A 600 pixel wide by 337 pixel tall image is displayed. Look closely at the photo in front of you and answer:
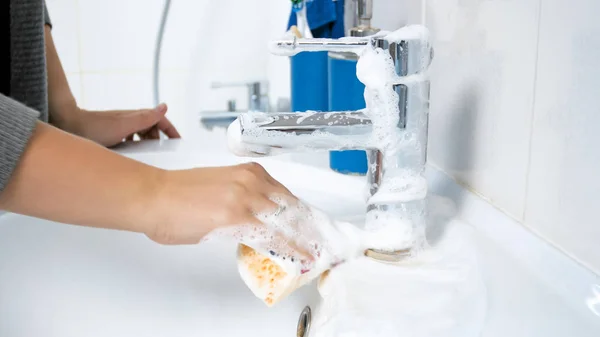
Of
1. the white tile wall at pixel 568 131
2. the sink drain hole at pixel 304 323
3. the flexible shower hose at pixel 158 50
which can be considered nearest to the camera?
the white tile wall at pixel 568 131

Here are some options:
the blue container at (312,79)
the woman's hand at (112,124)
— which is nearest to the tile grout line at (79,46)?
the woman's hand at (112,124)

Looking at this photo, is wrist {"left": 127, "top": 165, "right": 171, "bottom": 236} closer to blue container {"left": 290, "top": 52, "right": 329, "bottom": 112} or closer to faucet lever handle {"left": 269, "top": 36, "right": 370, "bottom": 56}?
faucet lever handle {"left": 269, "top": 36, "right": 370, "bottom": 56}

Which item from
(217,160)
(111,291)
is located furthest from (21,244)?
(217,160)

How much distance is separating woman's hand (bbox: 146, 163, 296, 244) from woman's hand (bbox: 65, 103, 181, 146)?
0.39 meters

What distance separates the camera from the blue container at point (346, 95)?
1.75 ft

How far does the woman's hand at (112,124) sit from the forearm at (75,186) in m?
0.37

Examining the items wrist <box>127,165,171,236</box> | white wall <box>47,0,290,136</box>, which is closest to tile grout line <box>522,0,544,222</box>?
wrist <box>127,165,171,236</box>

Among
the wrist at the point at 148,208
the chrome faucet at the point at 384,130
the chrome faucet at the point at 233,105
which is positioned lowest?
the chrome faucet at the point at 233,105

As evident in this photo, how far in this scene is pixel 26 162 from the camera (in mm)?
334

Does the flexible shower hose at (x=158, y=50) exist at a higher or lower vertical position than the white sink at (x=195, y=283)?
higher

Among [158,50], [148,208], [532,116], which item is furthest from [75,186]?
[158,50]

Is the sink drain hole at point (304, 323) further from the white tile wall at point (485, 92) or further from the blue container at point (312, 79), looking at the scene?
the blue container at point (312, 79)

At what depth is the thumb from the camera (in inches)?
28.9

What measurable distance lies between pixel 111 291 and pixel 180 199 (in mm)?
164
